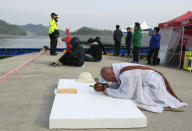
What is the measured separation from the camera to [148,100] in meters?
3.37

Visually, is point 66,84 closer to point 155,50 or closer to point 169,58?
point 155,50

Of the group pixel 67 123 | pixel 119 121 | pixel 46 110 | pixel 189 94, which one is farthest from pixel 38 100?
pixel 189 94

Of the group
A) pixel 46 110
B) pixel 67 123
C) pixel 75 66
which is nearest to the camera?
pixel 67 123

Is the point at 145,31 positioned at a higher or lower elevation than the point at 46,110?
higher

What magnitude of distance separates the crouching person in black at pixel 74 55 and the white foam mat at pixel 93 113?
13.1 ft

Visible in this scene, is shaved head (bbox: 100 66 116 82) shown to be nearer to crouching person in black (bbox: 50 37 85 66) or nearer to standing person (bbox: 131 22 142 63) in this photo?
crouching person in black (bbox: 50 37 85 66)

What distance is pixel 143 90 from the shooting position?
3379mm

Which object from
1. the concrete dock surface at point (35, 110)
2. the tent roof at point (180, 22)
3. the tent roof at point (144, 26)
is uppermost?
the tent roof at point (144, 26)

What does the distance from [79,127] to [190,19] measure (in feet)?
23.8

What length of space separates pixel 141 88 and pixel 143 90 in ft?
0.36

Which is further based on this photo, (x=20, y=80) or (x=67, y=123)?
(x=20, y=80)

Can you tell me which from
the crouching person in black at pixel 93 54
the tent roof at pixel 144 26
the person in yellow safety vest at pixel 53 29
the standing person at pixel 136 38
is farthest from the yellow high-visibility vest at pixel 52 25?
the tent roof at pixel 144 26

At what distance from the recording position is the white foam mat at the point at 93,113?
253cm

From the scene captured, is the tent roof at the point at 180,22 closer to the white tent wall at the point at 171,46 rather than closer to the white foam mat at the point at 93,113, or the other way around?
the white tent wall at the point at 171,46
